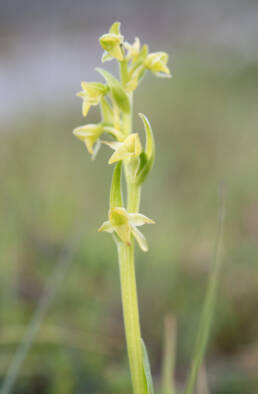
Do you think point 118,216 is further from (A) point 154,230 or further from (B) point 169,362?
(A) point 154,230

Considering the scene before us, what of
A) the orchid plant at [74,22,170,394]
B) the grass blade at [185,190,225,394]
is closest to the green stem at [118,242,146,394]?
the orchid plant at [74,22,170,394]

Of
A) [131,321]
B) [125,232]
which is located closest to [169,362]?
[131,321]

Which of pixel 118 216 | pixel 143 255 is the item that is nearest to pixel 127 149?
pixel 118 216

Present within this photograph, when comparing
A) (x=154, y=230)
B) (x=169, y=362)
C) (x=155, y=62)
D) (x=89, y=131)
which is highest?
(x=155, y=62)

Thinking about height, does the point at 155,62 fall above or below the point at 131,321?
above

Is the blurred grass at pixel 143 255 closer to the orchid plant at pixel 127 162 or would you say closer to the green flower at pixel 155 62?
the orchid plant at pixel 127 162

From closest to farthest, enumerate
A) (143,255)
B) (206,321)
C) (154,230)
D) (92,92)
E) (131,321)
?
(206,321)
(131,321)
(92,92)
(143,255)
(154,230)

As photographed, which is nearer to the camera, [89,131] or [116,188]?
[116,188]

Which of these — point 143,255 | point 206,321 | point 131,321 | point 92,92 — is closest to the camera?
point 206,321
